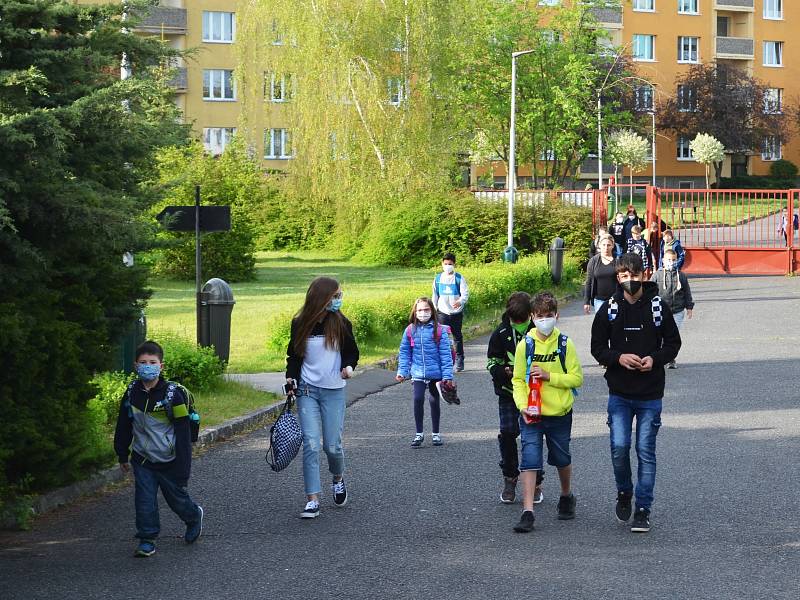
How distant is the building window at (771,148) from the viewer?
3145 inches

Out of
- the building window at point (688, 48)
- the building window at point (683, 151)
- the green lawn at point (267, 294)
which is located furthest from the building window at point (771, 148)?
the green lawn at point (267, 294)

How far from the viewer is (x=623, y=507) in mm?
8211

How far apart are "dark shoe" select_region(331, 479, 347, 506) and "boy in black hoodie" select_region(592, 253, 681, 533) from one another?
1.84 meters

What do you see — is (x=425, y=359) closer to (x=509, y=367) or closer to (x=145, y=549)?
(x=509, y=367)

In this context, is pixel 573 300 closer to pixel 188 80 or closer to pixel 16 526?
pixel 16 526

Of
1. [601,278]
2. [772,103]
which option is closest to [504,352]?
[601,278]

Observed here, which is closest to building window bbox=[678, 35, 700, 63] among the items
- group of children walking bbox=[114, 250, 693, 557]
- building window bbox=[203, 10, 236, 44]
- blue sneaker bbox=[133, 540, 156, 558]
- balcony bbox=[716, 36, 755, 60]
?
balcony bbox=[716, 36, 755, 60]

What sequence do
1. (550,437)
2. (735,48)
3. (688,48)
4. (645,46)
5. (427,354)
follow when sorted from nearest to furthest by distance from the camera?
(550,437) < (427,354) < (645,46) < (688,48) < (735,48)

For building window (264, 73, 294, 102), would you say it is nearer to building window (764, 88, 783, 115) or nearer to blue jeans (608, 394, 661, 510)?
building window (764, 88, 783, 115)

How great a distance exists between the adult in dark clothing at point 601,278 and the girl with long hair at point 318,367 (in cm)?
907

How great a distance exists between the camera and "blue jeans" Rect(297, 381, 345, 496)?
28.6 ft

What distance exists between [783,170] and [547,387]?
Answer: 77052mm

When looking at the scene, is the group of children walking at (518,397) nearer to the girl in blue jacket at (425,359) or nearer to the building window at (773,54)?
the girl in blue jacket at (425,359)

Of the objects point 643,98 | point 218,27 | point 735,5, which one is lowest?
point 643,98
